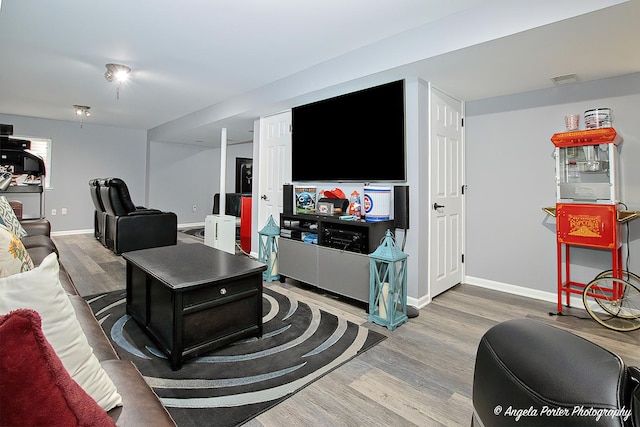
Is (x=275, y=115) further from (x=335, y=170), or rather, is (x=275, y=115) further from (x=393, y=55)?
(x=393, y=55)

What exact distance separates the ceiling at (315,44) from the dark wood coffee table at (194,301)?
1832 millimetres

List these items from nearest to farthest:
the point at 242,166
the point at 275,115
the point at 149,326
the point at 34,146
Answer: the point at 149,326, the point at 275,115, the point at 34,146, the point at 242,166

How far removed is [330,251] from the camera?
10.0 ft

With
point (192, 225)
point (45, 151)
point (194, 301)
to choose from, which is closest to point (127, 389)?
point (194, 301)

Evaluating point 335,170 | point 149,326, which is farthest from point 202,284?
point 335,170

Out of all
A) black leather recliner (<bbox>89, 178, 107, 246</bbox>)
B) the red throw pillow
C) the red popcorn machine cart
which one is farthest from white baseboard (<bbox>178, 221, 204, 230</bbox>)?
the red throw pillow

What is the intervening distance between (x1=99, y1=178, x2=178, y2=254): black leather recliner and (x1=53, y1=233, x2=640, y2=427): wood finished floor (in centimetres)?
121

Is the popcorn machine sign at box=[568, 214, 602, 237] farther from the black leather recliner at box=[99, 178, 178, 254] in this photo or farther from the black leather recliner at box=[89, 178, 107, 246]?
the black leather recliner at box=[89, 178, 107, 246]

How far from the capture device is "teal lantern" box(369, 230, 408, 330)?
247cm

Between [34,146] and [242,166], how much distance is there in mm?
4184

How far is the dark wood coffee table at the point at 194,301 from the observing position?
73.0 inches

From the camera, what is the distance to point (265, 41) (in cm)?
288

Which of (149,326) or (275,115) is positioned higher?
(275,115)

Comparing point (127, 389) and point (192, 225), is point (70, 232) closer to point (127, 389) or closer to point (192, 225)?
point (192, 225)
